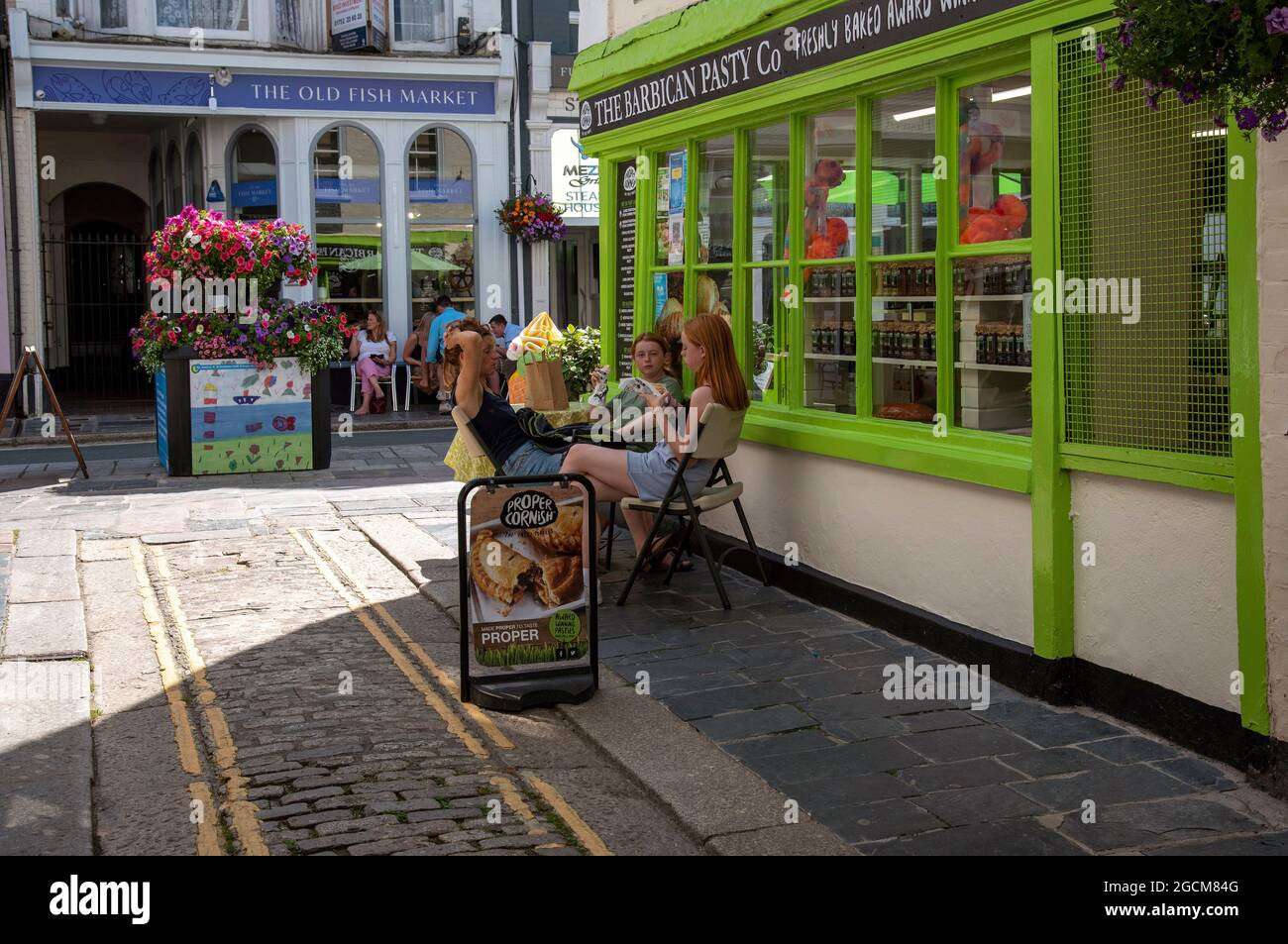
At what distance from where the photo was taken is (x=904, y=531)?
7332mm

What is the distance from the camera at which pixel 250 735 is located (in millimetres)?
5906

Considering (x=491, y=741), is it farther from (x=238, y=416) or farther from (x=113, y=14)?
(x=113, y=14)

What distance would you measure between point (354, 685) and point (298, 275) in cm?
816

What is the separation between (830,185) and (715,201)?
1.43 m

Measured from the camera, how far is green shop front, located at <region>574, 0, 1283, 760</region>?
5344mm

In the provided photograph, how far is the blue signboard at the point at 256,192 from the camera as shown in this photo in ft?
75.3

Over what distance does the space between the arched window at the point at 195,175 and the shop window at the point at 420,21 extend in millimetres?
3539

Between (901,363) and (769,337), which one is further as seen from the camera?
(769,337)

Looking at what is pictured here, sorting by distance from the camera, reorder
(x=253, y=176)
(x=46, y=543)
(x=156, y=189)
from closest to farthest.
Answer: (x=46, y=543)
(x=253, y=176)
(x=156, y=189)

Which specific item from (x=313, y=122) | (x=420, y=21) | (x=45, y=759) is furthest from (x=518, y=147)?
(x=45, y=759)

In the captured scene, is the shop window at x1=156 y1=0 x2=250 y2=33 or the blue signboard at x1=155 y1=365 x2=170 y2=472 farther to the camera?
the shop window at x1=156 y1=0 x2=250 y2=33

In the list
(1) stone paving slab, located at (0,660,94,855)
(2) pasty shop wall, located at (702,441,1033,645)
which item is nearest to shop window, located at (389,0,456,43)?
(2) pasty shop wall, located at (702,441,1033,645)

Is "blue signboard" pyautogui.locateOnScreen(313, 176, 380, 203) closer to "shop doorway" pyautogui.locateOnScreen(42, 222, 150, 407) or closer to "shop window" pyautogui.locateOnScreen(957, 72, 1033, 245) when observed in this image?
"shop doorway" pyautogui.locateOnScreen(42, 222, 150, 407)

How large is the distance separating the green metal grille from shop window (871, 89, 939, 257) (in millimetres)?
1287
